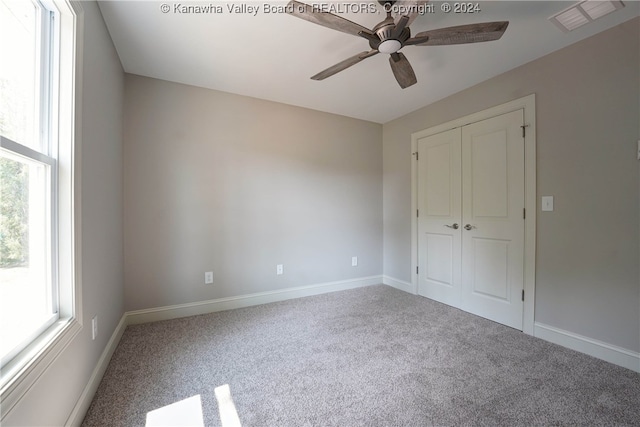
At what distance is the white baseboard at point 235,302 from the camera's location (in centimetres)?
253

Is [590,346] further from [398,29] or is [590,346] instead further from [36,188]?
[36,188]

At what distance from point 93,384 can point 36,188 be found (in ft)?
3.78

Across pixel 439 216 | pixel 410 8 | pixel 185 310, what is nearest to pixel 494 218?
pixel 439 216

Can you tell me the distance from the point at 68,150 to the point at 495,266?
3356mm

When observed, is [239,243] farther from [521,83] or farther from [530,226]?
[521,83]

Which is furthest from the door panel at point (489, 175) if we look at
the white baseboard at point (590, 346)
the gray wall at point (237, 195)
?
the gray wall at point (237, 195)

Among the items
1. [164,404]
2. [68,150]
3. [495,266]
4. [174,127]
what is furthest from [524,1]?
[164,404]

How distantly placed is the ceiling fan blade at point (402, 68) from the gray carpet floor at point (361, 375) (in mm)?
2069

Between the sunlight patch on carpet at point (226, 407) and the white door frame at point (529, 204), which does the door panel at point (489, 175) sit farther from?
the sunlight patch on carpet at point (226, 407)

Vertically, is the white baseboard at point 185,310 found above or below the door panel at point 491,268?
below

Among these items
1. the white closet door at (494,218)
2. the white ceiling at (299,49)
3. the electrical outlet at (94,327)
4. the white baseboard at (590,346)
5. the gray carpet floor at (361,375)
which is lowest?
the gray carpet floor at (361,375)

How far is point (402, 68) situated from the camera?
1865mm

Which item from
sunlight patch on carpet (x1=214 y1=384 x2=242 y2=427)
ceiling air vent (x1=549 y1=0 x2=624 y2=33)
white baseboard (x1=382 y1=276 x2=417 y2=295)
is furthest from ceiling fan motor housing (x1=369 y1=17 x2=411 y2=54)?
white baseboard (x1=382 y1=276 x2=417 y2=295)

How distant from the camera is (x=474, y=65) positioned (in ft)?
7.74
